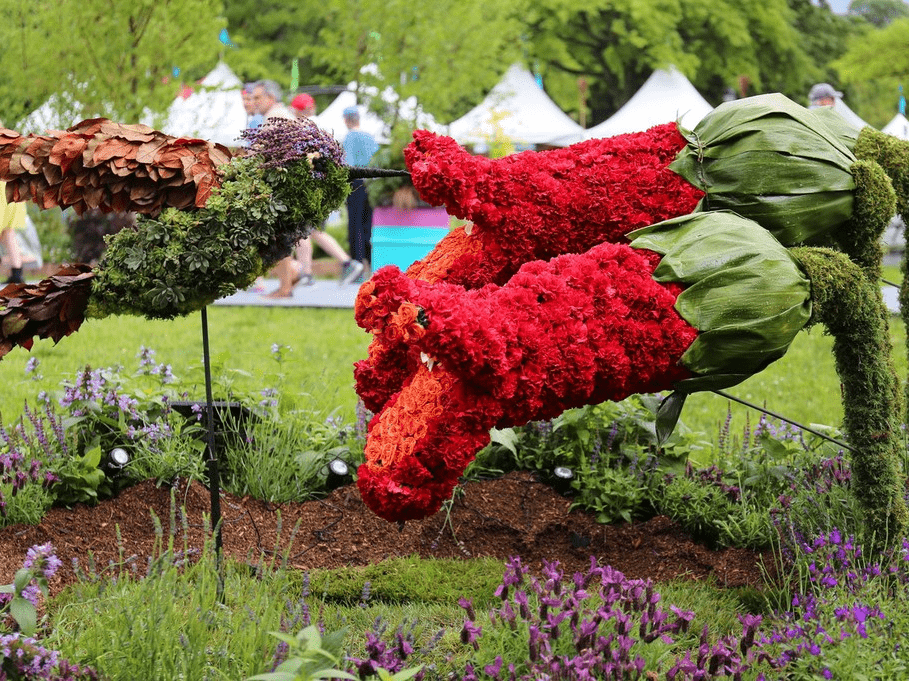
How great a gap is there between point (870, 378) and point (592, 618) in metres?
1.37

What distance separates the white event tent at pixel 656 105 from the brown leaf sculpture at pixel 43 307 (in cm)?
1589

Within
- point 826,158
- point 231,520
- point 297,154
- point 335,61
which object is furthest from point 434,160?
point 335,61

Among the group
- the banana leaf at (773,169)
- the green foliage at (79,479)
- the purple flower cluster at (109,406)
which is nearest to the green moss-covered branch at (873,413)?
the banana leaf at (773,169)

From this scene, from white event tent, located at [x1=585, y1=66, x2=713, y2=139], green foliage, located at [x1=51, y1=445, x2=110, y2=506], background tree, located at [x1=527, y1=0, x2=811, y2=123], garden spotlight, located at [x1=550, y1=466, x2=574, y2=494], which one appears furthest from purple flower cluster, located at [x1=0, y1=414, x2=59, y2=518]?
background tree, located at [x1=527, y1=0, x2=811, y2=123]

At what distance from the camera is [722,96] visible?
26672 millimetres

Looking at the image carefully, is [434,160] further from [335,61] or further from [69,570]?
[335,61]

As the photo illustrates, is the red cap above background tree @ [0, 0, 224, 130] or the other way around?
the other way around

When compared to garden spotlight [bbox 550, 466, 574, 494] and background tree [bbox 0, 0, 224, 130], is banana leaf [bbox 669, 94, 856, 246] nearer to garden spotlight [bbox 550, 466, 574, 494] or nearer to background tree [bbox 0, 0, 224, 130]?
garden spotlight [bbox 550, 466, 574, 494]

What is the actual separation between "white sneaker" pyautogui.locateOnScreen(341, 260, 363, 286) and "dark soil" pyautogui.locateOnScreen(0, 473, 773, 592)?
914 cm

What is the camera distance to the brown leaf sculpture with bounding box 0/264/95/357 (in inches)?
114

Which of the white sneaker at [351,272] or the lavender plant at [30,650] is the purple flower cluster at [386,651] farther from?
the white sneaker at [351,272]

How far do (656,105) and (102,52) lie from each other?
36.3ft

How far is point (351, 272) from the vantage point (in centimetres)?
1333

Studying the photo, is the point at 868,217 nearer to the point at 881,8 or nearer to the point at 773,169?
the point at 773,169
